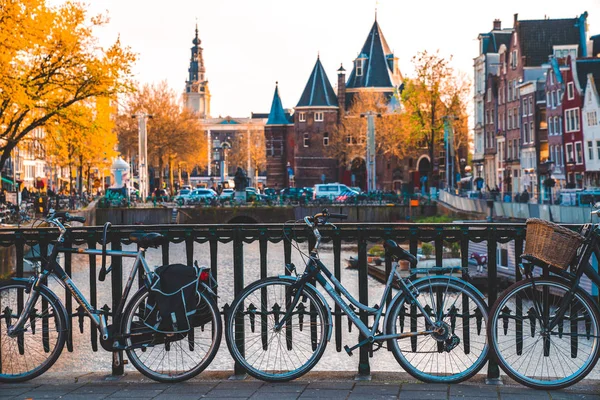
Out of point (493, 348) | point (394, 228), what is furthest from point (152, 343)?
point (493, 348)

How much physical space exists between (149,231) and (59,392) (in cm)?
134

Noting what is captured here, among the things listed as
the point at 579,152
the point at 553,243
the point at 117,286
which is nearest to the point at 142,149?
the point at 579,152

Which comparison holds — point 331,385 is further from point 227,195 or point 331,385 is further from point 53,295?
point 227,195

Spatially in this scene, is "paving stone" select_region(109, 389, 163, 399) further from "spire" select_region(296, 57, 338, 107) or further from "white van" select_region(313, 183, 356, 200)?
"spire" select_region(296, 57, 338, 107)

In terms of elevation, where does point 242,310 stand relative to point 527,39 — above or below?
below

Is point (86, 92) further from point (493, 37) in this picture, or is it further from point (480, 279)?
point (493, 37)

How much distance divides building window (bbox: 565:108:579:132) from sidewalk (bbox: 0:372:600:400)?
56551 millimetres

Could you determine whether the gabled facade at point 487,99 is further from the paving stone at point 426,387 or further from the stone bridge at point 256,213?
the paving stone at point 426,387

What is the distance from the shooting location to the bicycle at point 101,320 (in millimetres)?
6758

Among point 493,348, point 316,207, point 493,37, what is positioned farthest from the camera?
point 493,37

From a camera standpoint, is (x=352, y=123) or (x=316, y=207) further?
(x=352, y=123)

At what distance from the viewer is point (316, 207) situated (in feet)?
227

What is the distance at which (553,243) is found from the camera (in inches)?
249

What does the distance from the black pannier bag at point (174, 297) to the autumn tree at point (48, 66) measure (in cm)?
2586
